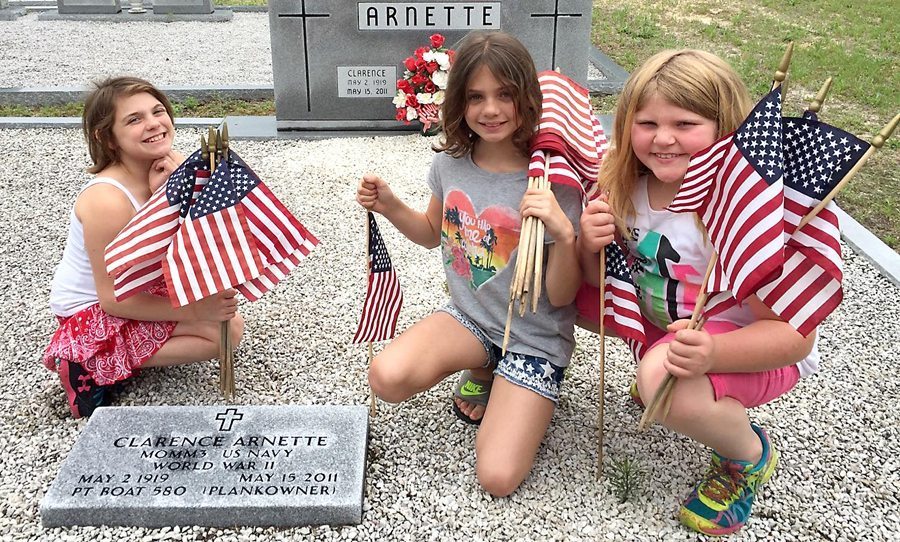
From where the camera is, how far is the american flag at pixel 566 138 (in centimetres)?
246

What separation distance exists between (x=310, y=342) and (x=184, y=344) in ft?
2.10

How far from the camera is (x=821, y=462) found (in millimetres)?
2764

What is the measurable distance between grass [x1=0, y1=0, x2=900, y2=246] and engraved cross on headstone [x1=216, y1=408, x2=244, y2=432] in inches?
162

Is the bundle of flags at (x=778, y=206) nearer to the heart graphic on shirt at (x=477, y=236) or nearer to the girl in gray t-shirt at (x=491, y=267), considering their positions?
the girl in gray t-shirt at (x=491, y=267)

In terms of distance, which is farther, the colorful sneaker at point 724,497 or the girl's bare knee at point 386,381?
the girl's bare knee at point 386,381

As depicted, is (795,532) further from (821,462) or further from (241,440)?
(241,440)

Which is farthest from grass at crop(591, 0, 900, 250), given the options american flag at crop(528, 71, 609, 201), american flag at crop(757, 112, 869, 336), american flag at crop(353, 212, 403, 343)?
american flag at crop(353, 212, 403, 343)

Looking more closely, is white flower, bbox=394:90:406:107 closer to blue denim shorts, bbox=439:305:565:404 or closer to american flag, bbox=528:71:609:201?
american flag, bbox=528:71:609:201

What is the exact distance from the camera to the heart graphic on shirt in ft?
8.57

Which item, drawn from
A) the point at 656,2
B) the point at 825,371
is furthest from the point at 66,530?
the point at 656,2

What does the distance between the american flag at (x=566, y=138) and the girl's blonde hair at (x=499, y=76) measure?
0.17 ft

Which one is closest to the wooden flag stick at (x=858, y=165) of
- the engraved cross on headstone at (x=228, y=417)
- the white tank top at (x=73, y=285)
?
the engraved cross on headstone at (x=228, y=417)

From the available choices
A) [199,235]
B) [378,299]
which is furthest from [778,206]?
[199,235]

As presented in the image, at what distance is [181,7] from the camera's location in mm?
12594
